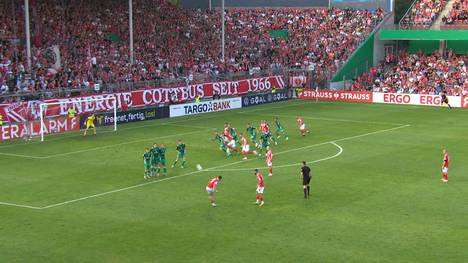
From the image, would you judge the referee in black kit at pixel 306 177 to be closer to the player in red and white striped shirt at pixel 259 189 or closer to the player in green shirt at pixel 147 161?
the player in red and white striped shirt at pixel 259 189

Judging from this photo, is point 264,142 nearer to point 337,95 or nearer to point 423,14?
point 337,95

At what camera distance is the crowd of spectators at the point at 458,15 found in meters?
70.9

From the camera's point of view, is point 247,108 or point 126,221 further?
point 247,108

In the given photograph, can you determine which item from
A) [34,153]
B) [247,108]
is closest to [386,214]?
[34,153]

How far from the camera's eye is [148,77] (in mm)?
59625

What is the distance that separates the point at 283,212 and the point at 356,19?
176 ft

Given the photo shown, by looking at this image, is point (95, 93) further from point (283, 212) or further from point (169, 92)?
point (283, 212)

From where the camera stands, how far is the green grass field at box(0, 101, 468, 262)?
858 inches

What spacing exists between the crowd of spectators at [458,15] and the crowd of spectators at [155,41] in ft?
23.6

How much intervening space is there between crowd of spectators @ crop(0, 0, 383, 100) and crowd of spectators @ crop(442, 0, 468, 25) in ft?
23.6

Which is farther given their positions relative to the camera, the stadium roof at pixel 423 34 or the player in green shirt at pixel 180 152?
the stadium roof at pixel 423 34

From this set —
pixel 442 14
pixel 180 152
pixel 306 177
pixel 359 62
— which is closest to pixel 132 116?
pixel 180 152

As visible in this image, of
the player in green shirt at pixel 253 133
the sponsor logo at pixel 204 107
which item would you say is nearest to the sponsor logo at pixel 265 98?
the sponsor logo at pixel 204 107

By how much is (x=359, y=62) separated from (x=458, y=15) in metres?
10.6
